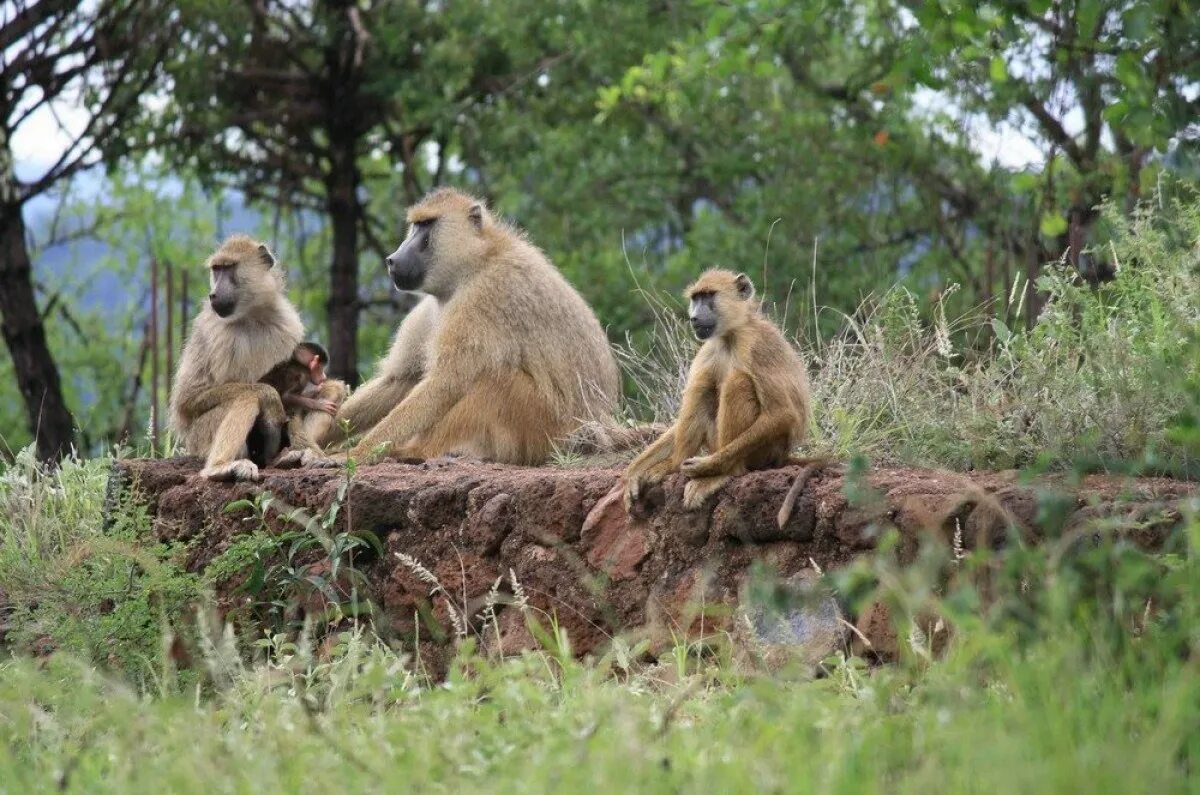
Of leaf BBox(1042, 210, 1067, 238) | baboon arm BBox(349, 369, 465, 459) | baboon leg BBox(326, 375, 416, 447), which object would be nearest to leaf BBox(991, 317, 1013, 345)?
leaf BBox(1042, 210, 1067, 238)

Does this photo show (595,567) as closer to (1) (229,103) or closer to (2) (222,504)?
(2) (222,504)

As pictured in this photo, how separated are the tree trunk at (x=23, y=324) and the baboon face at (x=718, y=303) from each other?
8461 millimetres

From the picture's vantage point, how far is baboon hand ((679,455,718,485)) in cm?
522

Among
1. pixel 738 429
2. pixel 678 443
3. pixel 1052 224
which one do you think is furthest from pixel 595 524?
pixel 1052 224

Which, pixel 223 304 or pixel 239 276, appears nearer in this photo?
pixel 223 304

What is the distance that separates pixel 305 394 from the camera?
24.1 ft

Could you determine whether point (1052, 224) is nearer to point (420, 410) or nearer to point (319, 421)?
point (420, 410)

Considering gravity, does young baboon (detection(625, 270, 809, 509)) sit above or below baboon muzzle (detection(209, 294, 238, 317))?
below

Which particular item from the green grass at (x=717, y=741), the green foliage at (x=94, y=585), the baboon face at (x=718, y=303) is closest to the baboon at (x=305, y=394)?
the green foliage at (x=94, y=585)

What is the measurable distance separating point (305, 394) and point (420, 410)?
2.02 ft

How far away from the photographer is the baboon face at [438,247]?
737cm

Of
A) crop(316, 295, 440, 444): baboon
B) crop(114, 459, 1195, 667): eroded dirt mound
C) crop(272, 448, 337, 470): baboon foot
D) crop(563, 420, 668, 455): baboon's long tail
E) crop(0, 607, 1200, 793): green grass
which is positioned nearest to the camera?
crop(0, 607, 1200, 793): green grass

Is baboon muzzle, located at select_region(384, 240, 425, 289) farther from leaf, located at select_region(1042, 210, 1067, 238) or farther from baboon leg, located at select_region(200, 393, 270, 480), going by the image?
leaf, located at select_region(1042, 210, 1067, 238)

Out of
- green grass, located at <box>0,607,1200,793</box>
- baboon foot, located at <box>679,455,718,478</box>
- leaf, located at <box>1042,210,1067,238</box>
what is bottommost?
green grass, located at <box>0,607,1200,793</box>
